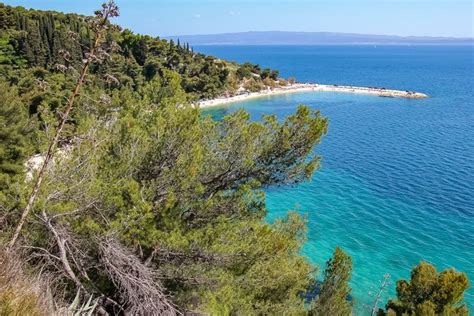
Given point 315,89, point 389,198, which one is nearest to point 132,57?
point 315,89

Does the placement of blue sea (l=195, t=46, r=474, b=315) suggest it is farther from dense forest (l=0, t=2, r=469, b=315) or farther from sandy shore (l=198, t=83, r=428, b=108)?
sandy shore (l=198, t=83, r=428, b=108)

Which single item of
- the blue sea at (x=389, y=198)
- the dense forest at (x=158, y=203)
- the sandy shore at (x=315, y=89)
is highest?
the dense forest at (x=158, y=203)

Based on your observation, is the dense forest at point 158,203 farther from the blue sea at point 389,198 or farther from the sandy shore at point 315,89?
the sandy shore at point 315,89

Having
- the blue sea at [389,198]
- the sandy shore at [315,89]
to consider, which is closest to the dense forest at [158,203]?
the blue sea at [389,198]

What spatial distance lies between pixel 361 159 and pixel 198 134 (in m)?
28.5

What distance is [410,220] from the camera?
22.3 m

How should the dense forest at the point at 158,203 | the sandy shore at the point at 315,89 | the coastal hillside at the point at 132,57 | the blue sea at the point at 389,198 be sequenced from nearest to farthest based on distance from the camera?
the dense forest at the point at 158,203
the blue sea at the point at 389,198
the coastal hillside at the point at 132,57
the sandy shore at the point at 315,89

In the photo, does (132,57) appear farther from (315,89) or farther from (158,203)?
(158,203)

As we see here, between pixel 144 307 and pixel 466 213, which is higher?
pixel 144 307

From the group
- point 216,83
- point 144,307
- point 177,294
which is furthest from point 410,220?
point 216,83

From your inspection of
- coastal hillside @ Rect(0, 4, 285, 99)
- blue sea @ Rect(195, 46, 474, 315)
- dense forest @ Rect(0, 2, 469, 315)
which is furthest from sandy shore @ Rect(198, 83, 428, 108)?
dense forest @ Rect(0, 2, 469, 315)

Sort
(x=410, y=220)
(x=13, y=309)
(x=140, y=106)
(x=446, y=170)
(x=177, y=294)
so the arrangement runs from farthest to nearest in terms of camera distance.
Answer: (x=446, y=170) < (x=410, y=220) < (x=140, y=106) < (x=177, y=294) < (x=13, y=309)

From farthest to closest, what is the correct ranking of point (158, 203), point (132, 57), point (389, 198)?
point (132, 57) → point (389, 198) → point (158, 203)

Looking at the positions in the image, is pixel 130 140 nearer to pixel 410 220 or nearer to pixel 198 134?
pixel 198 134
